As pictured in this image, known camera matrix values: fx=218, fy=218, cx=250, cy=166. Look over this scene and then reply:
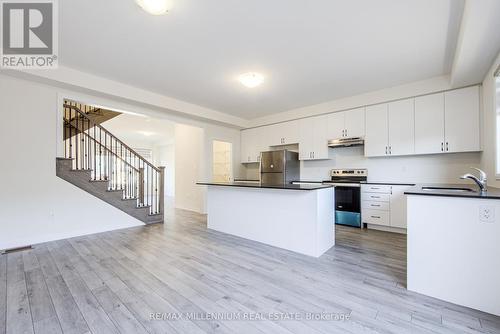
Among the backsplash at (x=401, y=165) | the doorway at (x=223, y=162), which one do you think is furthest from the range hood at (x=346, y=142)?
the doorway at (x=223, y=162)

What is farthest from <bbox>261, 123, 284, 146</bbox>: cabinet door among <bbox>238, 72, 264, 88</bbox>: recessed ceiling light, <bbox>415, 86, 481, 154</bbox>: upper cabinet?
<bbox>415, 86, 481, 154</bbox>: upper cabinet

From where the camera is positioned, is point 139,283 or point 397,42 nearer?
point 139,283

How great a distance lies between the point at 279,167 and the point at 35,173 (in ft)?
15.3

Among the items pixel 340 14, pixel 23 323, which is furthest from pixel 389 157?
pixel 23 323

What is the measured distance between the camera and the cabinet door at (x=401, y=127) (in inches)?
Answer: 158

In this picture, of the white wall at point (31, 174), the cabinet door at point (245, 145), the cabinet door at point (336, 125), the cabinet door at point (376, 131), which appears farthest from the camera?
the cabinet door at point (245, 145)

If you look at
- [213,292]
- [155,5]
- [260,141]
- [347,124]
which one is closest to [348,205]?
[347,124]

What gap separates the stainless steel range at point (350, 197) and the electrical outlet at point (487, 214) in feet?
8.70

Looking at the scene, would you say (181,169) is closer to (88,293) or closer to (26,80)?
(26,80)

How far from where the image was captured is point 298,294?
2.04m

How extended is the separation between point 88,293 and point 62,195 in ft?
8.03

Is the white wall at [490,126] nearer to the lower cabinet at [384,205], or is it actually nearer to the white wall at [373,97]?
the white wall at [373,97]

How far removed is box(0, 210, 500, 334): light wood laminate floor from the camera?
5.37ft

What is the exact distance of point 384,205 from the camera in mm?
4191
